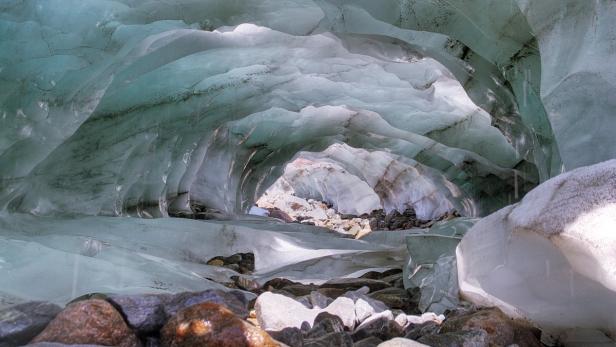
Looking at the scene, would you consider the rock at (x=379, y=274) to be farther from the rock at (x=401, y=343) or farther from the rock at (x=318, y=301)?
the rock at (x=401, y=343)

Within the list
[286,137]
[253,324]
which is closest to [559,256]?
[253,324]

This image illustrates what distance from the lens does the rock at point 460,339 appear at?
2.39 m

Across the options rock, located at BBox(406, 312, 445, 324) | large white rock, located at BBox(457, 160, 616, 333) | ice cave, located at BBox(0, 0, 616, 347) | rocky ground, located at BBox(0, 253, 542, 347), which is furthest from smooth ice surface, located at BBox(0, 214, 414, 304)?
large white rock, located at BBox(457, 160, 616, 333)

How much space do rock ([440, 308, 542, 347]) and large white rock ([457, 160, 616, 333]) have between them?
0.17 metres

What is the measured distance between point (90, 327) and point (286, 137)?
8939 millimetres

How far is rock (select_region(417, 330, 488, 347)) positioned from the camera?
94.1 inches

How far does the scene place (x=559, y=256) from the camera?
2742 millimetres

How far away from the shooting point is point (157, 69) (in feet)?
21.5

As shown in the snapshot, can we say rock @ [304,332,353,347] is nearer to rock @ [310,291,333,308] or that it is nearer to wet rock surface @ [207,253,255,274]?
rock @ [310,291,333,308]

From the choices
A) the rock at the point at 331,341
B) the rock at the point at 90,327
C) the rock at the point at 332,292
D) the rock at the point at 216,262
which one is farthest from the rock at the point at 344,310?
the rock at the point at 216,262

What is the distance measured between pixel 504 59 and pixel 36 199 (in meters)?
4.75

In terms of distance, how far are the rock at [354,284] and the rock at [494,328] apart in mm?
1837

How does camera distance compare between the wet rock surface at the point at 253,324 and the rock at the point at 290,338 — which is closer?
the wet rock surface at the point at 253,324

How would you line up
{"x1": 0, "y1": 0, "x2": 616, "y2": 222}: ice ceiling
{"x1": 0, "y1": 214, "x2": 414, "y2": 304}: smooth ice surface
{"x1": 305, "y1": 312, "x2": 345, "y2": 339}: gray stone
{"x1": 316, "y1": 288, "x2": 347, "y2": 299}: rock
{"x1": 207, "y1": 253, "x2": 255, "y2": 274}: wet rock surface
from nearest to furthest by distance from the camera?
1. {"x1": 305, "y1": 312, "x2": 345, "y2": 339}: gray stone
2. {"x1": 0, "y1": 214, "x2": 414, "y2": 304}: smooth ice surface
3. {"x1": 316, "y1": 288, "x2": 347, "y2": 299}: rock
4. {"x1": 0, "y1": 0, "x2": 616, "y2": 222}: ice ceiling
5. {"x1": 207, "y1": 253, "x2": 255, "y2": 274}: wet rock surface
